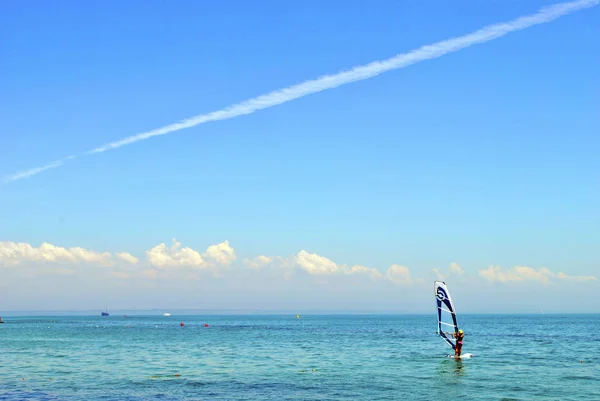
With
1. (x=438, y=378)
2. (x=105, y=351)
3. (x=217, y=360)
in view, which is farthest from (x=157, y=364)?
(x=438, y=378)

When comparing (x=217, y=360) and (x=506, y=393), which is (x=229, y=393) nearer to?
(x=506, y=393)

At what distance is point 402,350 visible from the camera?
101 meters

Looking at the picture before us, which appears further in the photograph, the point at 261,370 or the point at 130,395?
the point at 261,370

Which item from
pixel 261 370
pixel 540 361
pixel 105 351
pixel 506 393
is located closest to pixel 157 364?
pixel 261 370

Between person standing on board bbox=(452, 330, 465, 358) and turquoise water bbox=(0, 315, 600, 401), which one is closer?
turquoise water bbox=(0, 315, 600, 401)

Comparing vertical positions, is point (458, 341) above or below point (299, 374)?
above

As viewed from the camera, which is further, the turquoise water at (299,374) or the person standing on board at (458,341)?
the person standing on board at (458,341)

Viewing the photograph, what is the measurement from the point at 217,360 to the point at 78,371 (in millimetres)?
19156

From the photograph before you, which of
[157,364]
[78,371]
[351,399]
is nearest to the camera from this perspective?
[351,399]

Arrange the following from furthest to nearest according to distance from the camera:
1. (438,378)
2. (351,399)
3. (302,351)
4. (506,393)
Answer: (302,351) < (438,378) < (506,393) < (351,399)

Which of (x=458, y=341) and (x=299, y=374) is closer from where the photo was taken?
(x=299, y=374)

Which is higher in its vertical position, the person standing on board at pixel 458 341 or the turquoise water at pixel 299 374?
the person standing on board at pixel 458 341

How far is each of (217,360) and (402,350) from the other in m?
33.3

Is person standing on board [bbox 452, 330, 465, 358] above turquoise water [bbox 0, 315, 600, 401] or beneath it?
above
